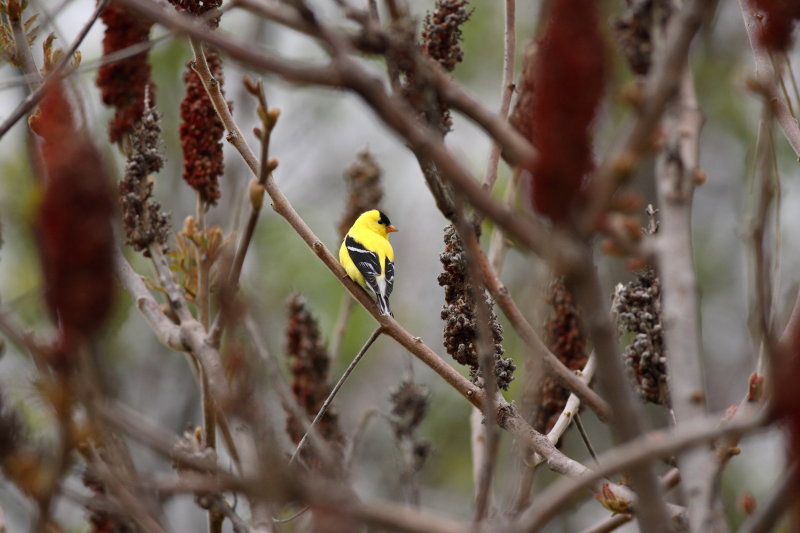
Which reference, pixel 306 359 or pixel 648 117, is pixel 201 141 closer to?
pixel 306 359

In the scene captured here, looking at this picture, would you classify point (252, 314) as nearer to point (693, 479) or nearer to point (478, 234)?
point (693, 479)

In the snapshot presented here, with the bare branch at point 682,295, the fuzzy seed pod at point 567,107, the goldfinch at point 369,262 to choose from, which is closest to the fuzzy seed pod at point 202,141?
the goldfinch at point 369,262

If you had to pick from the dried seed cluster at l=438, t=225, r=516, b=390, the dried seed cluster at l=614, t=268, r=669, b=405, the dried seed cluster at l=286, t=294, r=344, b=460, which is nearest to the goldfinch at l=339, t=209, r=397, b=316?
the dried seed cluster at l=286, t=294, r=344, b=460

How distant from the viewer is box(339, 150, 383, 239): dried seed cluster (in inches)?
180

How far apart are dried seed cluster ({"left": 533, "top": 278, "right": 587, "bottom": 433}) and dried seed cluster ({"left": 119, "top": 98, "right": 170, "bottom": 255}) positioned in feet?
4.45

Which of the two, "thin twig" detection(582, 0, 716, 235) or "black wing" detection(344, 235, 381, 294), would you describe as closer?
"thin twig" detection(582, 0, 716, 235)

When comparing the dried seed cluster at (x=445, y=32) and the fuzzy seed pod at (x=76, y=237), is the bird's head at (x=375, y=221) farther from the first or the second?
the fuzzy seed pod at (x=76, y=237)

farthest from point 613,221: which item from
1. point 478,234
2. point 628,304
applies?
point 478,234

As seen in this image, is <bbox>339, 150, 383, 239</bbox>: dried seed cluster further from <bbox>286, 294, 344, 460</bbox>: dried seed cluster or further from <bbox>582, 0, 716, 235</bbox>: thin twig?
<bbox>582, 0, 716, 235</bbox>: thin twig

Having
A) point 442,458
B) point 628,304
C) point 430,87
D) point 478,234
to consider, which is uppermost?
point 442,458

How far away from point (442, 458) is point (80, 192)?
28.0ft

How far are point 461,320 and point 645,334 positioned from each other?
0.51 m

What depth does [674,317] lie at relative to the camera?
1521 mm

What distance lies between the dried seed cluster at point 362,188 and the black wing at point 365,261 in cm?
63
